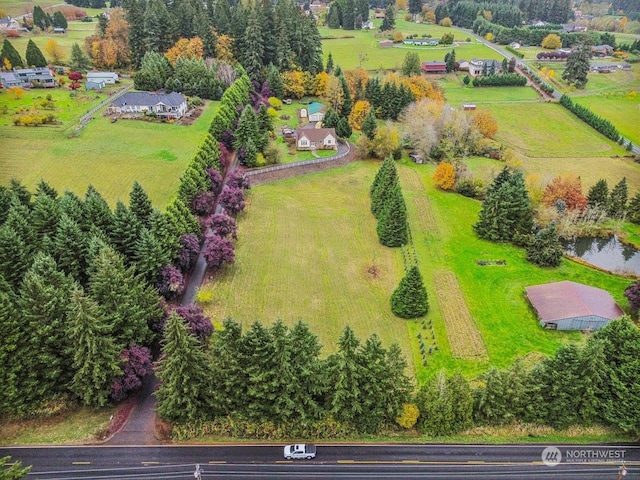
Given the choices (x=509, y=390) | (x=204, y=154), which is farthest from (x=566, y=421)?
(x=204, y=154)

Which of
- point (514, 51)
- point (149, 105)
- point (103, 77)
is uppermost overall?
point (103, 77)

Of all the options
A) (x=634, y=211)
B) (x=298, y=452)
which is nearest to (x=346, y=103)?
(x=634, y=211)

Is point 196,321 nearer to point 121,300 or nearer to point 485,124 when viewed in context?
point 121,300

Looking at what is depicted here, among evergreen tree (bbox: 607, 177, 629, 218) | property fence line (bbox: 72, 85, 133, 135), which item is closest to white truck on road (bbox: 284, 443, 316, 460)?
evergreen tree (bbox: 607, 177, 629, 218)

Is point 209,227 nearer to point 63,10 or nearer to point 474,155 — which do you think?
point 474,155

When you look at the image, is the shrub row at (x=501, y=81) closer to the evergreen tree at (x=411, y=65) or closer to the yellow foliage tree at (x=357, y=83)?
the evergreen tree at (x=411, y=65)

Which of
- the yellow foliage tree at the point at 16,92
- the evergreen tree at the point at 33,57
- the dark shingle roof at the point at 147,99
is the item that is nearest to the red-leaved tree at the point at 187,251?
the dark shingle roof at the point at 147,99
